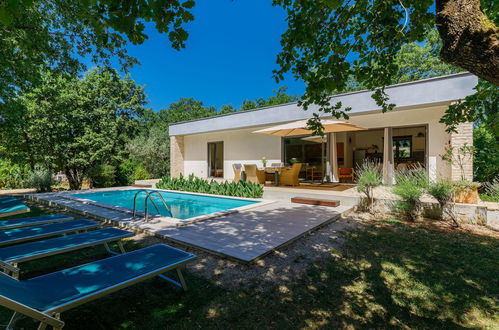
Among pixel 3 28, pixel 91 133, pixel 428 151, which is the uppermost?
pixel 3 28

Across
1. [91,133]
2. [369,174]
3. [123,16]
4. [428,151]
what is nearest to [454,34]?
[123,16]

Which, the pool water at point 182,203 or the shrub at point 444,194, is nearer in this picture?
the shrub at point 444,194

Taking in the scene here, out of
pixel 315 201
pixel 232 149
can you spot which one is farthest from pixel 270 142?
pixel 315 201

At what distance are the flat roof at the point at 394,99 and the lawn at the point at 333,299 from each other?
6.20m

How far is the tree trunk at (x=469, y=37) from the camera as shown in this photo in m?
1.40

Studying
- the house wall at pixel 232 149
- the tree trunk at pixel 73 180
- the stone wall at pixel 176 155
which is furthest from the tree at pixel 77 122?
the house wall at pixel 232 149

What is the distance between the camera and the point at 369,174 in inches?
253

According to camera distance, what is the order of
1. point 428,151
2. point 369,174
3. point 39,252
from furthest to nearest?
point 428,151 → point 369,174 → point 39,252

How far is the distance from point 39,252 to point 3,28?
15.8 feet

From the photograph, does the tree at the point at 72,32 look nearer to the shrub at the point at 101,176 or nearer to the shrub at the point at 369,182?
the shrub at the point at 369,182

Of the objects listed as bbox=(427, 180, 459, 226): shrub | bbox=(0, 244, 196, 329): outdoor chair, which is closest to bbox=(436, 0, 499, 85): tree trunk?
bbox=(0, 244, 196, 329): outdoor chair

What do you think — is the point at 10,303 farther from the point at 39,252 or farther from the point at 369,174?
the point at 369,174

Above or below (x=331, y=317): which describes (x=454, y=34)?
above

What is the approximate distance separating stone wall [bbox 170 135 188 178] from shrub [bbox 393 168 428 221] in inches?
552
